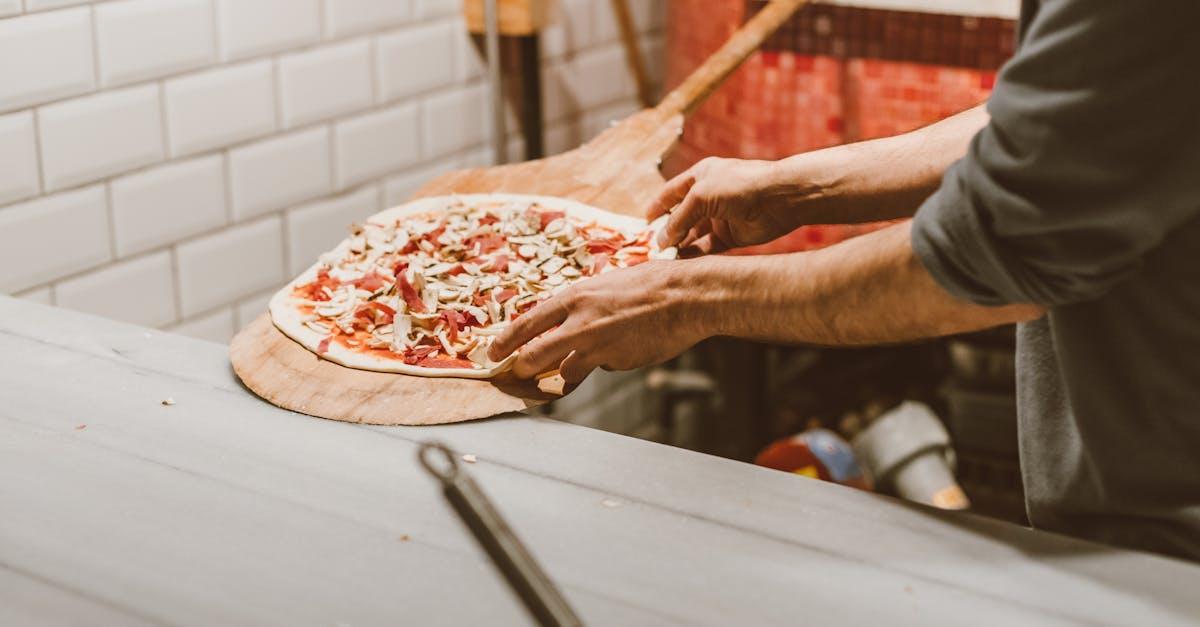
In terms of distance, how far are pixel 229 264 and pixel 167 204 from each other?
149 mm

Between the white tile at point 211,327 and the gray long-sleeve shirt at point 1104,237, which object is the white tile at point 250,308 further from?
the gray long-sleeve shirt at point 1104,237

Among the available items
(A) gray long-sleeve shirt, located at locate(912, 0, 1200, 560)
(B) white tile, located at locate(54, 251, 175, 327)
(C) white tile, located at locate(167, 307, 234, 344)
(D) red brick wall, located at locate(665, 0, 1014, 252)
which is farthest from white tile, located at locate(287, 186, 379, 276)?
(A) gray long-sleeve shirt, located at locate(912, 0, 1200, 560)

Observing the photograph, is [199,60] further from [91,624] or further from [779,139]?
[91,624]

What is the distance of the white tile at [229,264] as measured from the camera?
1.75 m

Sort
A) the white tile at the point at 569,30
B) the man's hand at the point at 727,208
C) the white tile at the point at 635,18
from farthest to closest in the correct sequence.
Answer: the white tile at the point at 635,18 → the white tile at the point at 569,30 → the man's hand at the point at 727,208

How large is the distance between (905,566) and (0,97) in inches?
45.3

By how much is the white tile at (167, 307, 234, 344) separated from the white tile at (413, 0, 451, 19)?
568 millimetres

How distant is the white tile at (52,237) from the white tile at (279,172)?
8.7 inches

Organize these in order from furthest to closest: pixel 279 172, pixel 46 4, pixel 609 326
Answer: pixel 279 172
pixel 46 4
pixel 609 326

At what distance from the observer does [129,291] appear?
167 cm

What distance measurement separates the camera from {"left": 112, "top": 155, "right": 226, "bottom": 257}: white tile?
164cm

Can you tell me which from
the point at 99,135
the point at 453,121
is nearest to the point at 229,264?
the point at 99,135

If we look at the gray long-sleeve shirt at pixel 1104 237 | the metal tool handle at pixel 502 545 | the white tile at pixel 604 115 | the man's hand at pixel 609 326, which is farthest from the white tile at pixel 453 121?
the gray long-sleeve shirt at pixel 1104 237

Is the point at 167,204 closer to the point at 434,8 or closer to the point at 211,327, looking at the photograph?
the point at 211,327
